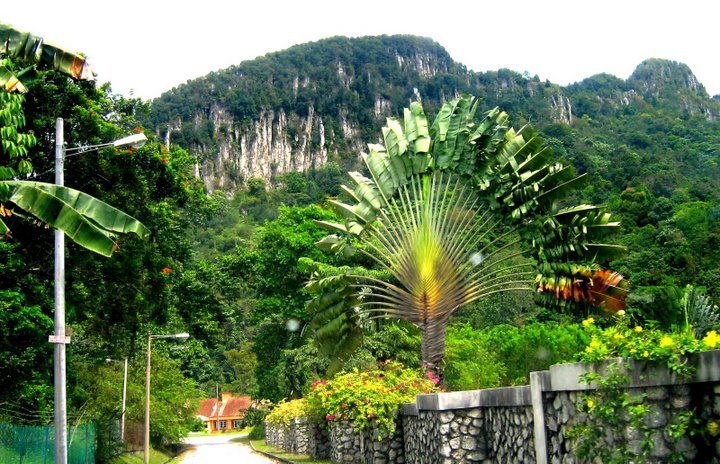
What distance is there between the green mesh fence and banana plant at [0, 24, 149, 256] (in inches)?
256

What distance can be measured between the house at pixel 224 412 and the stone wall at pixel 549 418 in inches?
3816

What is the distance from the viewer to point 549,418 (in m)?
9.44

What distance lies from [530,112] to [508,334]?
12219 cm

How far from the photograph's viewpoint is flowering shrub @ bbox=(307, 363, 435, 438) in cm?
1947

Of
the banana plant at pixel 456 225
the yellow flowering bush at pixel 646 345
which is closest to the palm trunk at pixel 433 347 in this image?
the banana plant at pixel 456 225

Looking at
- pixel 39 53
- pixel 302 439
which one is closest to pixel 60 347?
pixel 39 53

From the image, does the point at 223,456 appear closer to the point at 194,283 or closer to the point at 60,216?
the point at 194,283

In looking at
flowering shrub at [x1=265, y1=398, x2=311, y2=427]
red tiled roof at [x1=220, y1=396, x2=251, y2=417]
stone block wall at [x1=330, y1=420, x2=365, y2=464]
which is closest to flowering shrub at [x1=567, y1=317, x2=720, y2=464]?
stone block wall at [x1=330, y1=420, x2=365, y2=464]

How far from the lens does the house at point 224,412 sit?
368ft

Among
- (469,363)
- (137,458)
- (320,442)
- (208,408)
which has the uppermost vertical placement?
(469,363)

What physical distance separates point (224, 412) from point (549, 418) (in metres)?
108

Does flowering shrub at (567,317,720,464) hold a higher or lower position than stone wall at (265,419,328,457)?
higher

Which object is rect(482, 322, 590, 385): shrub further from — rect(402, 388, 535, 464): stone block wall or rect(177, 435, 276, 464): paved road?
rect(402, 388, 535, 464): stone block wall

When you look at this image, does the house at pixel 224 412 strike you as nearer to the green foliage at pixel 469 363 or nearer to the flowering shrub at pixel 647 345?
the green foliage at pixel 469 363
